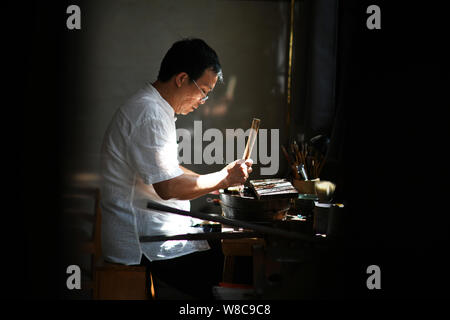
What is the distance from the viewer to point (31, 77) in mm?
1263

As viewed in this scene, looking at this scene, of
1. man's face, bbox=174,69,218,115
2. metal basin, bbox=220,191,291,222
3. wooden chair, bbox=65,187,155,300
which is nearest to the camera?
wooden chair, bbox=65,187,155,300

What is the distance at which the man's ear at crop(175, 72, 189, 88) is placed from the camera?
6.79 ft

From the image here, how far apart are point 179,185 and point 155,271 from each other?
0.41 m

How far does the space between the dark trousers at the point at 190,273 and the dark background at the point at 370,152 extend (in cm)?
59

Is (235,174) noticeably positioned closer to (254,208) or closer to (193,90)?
(254,208)

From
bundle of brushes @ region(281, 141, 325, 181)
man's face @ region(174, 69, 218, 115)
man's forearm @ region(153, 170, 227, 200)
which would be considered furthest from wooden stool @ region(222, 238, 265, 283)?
bundle of brushes @ region(281, 141, 325, 181)

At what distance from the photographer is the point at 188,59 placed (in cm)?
205

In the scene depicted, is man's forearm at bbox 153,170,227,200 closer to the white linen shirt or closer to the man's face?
the white linen shirt

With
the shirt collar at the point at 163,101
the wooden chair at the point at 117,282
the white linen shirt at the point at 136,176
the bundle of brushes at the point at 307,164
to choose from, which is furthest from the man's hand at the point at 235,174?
the bundle of brushes at the point at 307,164

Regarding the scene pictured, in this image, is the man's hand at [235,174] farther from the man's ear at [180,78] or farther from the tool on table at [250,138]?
the man's ear at [180,78]

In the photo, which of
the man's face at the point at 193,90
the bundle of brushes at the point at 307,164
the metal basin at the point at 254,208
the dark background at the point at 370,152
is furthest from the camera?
→ the bundle of brushes at the point at 307,164

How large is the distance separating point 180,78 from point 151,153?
1.55 feet

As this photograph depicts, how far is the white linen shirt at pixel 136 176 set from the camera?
183 cm
